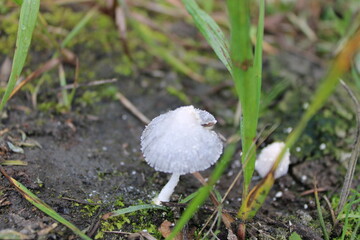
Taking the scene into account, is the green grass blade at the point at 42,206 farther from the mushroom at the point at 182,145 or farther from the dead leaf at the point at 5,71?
the dead leaf at the point at 5,71

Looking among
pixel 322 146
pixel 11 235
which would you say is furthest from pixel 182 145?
pixel 322 146

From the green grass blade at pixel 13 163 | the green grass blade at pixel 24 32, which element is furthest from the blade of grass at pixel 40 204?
the green grass blade at pixel 24 32

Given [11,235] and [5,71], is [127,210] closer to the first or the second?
[11,235]

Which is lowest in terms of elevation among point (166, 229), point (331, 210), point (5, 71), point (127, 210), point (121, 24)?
point (331, 210)

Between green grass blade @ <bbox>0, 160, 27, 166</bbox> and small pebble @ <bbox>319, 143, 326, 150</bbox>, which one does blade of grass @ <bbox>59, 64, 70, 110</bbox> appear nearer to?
green grass blade @ <bbox>0, 160, 27, 166</bbox>

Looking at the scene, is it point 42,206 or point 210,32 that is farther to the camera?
point 210,32

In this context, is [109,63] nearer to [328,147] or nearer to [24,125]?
[24,125]
